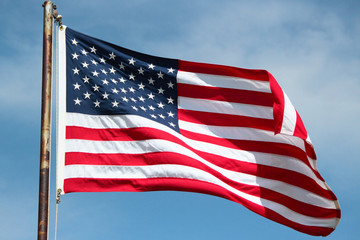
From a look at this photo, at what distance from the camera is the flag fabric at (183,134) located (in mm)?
11062

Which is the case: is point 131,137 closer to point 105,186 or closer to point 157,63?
point 105,186

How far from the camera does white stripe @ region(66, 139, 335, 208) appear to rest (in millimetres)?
11062

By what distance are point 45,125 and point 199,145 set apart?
3651 mm

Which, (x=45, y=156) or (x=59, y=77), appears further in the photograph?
(x=59, y=77)

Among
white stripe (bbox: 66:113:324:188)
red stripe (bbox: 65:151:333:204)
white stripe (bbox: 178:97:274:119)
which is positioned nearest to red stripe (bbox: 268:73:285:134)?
white stripe (bbox: 178:97:274:119)

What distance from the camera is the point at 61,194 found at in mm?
10367

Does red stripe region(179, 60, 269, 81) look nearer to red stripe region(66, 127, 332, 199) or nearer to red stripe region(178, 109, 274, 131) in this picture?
red stripe region(178, 109, 274, 131)

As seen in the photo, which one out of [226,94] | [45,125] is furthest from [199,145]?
[45,125]

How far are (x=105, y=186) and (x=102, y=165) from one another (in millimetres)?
420

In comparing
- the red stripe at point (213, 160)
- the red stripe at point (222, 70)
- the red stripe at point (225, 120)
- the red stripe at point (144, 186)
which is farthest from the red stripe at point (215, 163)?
the red stripe at point (222, 70)

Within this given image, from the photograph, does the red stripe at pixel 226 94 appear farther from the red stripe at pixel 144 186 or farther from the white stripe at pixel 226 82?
the red stripe at pixel 144 186

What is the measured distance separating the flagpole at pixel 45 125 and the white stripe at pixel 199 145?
46.7 inches

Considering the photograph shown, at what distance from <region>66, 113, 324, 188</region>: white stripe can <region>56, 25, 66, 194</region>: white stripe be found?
0.20 metres

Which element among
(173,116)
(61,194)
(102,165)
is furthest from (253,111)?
(61,194)
